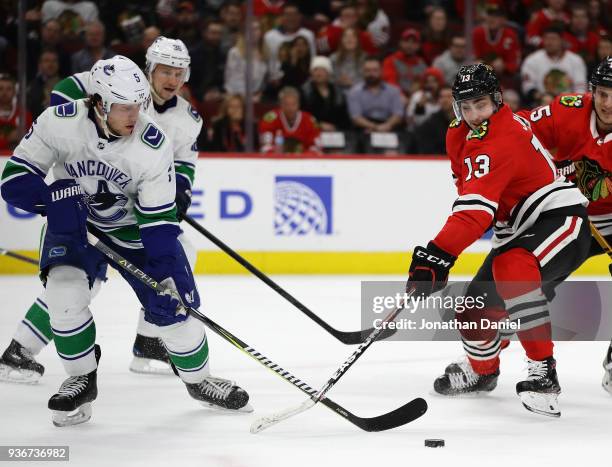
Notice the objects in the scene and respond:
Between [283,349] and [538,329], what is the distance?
1.49 m

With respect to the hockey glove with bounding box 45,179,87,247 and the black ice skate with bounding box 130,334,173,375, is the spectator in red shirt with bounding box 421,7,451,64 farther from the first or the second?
the hockey glove with bounding box 45,179,87,247

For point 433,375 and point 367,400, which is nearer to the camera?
point 367,400

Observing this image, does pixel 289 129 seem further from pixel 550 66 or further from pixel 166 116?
pixel 166 116

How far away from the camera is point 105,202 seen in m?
3.47

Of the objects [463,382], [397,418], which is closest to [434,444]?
[397,418]

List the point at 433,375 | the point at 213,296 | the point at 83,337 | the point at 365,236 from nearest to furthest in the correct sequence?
1. the point at 83,337
2. the point at 433,375
3. the point at 213,296
4. the point at 365,236

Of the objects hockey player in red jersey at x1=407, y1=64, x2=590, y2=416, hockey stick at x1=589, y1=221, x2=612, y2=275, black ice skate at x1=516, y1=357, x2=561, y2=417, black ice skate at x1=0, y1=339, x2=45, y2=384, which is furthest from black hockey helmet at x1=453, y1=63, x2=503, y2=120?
black ice skate at x1=0, y1=339, x2=45, y2=384

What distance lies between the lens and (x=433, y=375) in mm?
4219

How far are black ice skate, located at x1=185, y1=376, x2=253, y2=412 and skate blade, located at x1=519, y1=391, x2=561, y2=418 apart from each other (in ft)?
2.94

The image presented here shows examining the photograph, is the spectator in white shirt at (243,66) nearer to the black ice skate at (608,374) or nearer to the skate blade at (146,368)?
the skate blade at (146,368)

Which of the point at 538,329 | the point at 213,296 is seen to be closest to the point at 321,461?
the point at 538,329

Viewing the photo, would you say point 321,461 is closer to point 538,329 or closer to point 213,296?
point 538,329

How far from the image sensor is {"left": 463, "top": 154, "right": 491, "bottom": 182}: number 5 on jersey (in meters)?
3.44

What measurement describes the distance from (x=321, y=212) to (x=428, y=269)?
371 centimetres
